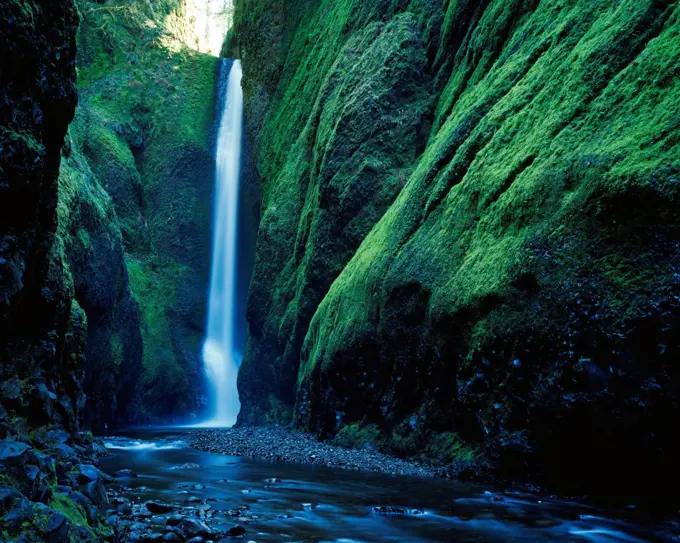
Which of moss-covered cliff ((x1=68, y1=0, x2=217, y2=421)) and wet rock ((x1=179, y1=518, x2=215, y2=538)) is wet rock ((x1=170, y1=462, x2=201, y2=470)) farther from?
moss-covered cliff ((x1=68, y1=0, x2=217, y2=421))

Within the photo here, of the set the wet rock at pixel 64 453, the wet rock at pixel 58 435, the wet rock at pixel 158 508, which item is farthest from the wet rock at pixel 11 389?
the wet rock at pixel 158 508

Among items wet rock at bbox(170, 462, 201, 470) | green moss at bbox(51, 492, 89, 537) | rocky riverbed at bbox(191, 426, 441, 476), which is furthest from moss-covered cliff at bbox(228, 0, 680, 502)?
green moss at bbox(51, 492, 89, 537)

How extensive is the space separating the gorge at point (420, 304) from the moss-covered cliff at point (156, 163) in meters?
6.52

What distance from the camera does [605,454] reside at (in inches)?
314

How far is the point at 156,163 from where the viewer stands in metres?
43.6

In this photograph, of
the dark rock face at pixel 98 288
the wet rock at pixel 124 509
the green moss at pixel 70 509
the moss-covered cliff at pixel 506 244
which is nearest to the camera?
the green moss at pixel 70 509

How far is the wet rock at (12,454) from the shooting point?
14.9ft

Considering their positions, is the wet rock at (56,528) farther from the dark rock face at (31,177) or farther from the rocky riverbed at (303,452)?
the rocky riverbed at (303,452)

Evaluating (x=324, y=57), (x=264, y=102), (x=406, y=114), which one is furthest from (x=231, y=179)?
(x=406, y=114)

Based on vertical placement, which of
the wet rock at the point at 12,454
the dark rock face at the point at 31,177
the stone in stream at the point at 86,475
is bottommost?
the stone in stream at the point at 86,475

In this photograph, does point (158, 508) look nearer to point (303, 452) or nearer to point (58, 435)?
point (58, 435)

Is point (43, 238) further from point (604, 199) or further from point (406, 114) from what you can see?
point (406, 114)

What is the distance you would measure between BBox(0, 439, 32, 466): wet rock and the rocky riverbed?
319 inches

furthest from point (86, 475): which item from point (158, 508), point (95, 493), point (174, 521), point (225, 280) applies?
point (225, 280)
